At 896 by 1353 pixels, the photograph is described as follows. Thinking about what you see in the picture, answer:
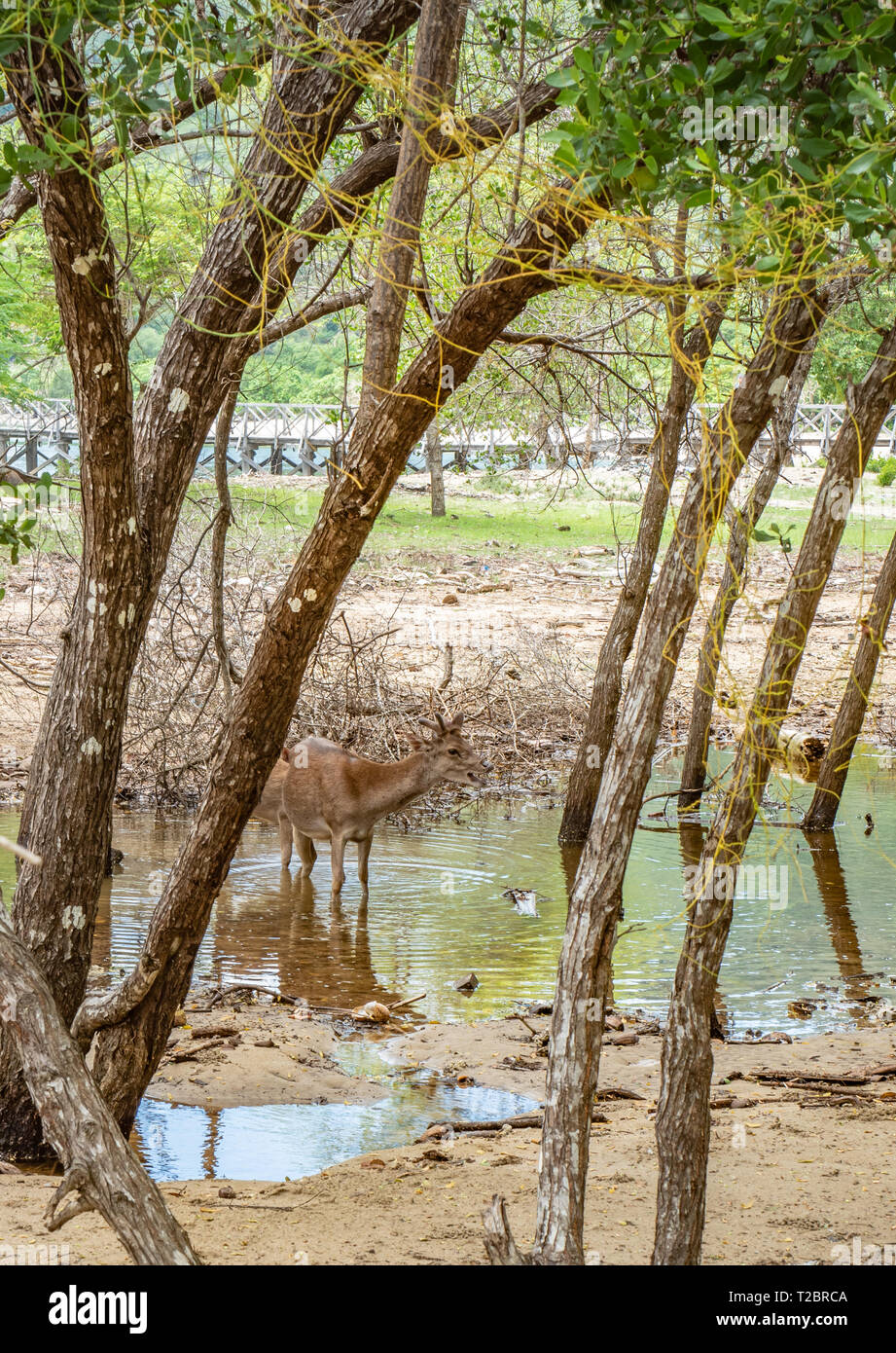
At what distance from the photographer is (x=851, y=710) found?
494 inches

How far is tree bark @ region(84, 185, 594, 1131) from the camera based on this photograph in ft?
15.1

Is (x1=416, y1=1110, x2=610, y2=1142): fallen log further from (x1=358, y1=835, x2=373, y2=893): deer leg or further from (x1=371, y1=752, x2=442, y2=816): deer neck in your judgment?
(x1=371, y1=752, x2=442, y2=816): deer neck

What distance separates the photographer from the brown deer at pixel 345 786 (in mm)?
11773

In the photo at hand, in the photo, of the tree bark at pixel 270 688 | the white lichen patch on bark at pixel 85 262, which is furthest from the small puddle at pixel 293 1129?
the white lichen patch on bark at pixel 85 262

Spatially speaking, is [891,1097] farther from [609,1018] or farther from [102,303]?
[102,303]

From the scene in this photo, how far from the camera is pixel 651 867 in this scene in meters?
12.1

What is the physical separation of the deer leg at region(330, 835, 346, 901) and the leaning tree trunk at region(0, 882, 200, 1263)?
7.90m

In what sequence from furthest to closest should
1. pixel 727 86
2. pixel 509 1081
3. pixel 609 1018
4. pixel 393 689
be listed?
pixel 393 689
pixel 609 1018
pixel 509 1081
pixel 727 86

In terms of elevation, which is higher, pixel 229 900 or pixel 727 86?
pixel 727 86

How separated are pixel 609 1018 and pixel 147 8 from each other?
6.15 m

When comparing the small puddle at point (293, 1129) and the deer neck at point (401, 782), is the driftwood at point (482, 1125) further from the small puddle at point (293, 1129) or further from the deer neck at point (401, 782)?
the deer neck at point (401, 782)

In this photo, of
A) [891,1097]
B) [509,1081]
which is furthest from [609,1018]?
[891,1097]

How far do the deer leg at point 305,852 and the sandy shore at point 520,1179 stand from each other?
4640 millimetres

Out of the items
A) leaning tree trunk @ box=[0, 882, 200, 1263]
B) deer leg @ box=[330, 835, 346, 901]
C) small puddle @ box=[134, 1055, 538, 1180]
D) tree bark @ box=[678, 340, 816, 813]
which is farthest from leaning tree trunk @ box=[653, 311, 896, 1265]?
deer leg @ box=[330, 835, 346, 901]
